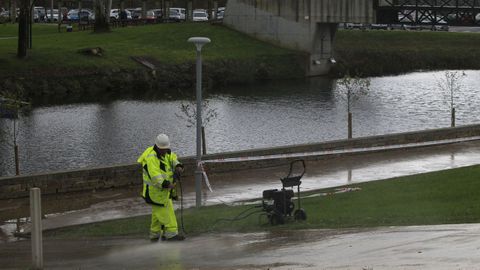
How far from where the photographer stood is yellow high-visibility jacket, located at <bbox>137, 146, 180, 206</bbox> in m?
14.2

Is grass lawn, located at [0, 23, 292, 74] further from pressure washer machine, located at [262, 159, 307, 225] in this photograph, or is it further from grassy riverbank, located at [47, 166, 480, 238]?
pressure washer machine, located at [262, 159, 307, 225]

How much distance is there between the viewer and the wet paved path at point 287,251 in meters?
11.8

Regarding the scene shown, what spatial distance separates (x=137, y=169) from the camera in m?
24.0

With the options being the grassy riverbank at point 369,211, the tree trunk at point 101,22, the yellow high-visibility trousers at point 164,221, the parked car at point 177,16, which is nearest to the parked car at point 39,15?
the parked car at point 177,16

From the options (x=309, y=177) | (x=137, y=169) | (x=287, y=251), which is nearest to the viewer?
(x=287, y=251)

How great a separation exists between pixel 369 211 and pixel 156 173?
15.8 feet

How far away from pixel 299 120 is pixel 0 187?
24.4 m

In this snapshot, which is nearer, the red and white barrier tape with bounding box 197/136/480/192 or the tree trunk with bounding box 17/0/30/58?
the red and white barrier tape with bounding box 197/136/480/192

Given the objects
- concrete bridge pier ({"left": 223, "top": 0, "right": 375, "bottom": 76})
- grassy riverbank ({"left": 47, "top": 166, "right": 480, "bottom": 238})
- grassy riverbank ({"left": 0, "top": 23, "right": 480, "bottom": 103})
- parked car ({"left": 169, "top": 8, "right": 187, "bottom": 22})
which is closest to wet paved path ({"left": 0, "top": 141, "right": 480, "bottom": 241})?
grassy riverbank ({"left": 47, "top": 166, "right": 480, "bottom": 238})

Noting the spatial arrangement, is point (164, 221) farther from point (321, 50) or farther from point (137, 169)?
point (321, 50)

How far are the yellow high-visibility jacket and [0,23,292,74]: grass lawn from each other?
139 ft

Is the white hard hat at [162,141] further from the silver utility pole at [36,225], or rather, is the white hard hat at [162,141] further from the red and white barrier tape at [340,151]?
the red and white barrier tape at [340,151]

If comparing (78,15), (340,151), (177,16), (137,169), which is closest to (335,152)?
(340,151)

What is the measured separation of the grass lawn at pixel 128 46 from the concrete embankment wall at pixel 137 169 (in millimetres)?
32046
